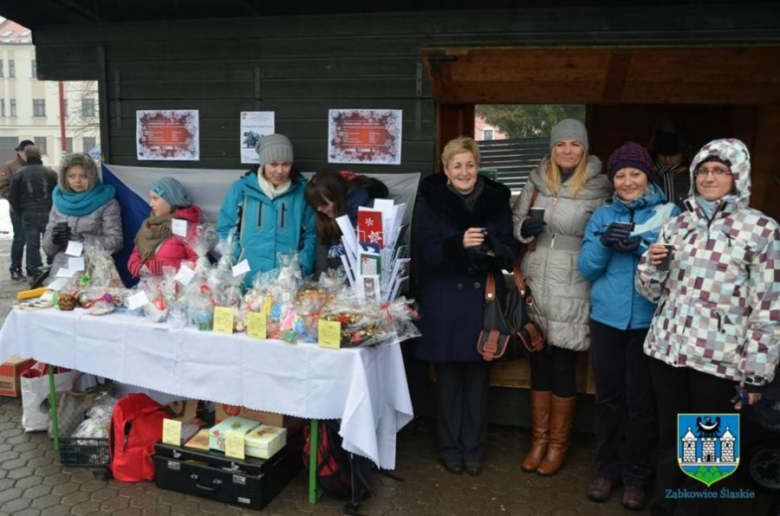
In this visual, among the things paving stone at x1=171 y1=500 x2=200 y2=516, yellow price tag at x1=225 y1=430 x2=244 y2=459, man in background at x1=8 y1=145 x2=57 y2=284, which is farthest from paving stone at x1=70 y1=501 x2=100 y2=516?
man in background at x1=8 y1=145 x2=57 y2=284

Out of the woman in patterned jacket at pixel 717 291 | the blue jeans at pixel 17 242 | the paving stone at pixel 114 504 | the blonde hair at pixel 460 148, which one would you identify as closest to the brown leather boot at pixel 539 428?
the woman in patterned jacket at pixel 717 291

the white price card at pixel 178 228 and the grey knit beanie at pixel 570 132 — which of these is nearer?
the grey knit beanie at pixel 570 132

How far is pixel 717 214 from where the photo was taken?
265cm

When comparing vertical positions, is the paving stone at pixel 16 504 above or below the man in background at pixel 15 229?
below

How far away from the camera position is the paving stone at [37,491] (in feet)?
11.2

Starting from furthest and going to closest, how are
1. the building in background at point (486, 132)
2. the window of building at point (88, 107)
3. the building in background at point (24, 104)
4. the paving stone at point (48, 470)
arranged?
the building in background at point (24, 104) < the window of building at point (88, 107) < the building in background at point (486, 132) < the paving stone at point (48, 470)

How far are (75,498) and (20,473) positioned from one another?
54cm

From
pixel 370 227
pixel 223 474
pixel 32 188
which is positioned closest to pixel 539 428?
pixel 370 227

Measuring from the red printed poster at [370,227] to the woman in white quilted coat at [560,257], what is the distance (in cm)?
84

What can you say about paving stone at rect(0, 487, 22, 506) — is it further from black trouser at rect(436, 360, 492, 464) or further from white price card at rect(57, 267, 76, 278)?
black trouser at rect(436, 360, 492, 464)

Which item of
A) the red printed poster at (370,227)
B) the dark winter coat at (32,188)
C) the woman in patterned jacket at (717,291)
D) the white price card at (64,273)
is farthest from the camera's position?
the dark winter coat at (32,188)

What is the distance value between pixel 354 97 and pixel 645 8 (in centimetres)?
195

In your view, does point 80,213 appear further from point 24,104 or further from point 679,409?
point 24,104

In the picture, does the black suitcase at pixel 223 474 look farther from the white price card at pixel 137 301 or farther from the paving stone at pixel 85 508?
the white price card at pixel 137 301
